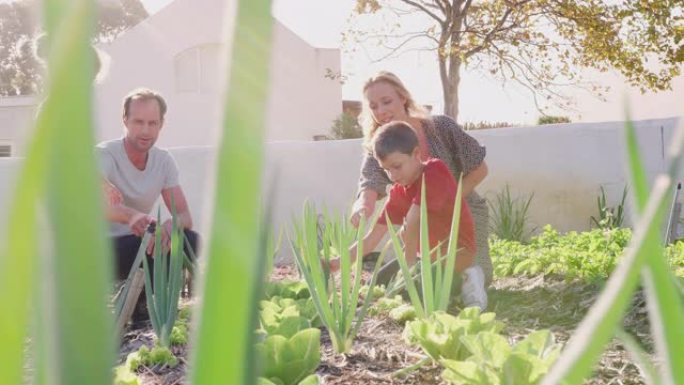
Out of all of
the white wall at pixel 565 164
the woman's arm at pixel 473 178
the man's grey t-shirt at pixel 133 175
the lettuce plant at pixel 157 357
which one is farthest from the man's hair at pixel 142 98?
the white wall at pixel 565 164

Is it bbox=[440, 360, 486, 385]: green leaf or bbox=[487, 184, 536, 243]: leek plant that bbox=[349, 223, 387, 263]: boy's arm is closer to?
bbox=[440, 360, 486, 385]: green leaf

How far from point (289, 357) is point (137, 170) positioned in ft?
7.35

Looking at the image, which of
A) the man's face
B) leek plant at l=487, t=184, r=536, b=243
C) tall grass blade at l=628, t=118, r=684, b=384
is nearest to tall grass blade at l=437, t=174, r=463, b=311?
tall grass blade at l=628, t=118, r=684, b=384

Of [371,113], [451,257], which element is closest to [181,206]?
[371,113]

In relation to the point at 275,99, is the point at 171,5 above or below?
above

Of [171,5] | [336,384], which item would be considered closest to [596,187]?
[336,384]

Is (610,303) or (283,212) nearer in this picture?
(610,303)

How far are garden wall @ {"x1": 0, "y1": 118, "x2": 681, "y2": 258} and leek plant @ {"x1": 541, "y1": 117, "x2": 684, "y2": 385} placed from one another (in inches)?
255

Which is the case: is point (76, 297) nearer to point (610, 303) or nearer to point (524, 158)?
point (610, 303)

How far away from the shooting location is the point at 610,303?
22 centimetres

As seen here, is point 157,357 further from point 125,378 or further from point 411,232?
point 411,232

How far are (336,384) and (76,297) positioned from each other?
1.37m

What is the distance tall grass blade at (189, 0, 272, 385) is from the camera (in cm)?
21

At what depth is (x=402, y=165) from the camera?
2.87 meters
